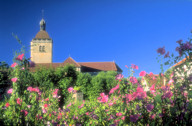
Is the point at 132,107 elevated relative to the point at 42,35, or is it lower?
lower

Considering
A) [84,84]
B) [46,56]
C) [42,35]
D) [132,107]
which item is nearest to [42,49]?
[46,56]

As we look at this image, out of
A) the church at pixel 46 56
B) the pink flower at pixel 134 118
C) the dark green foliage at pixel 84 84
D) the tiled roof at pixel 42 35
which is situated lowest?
the pink flower at pixel 134 118

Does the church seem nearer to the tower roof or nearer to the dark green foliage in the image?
the tower roof

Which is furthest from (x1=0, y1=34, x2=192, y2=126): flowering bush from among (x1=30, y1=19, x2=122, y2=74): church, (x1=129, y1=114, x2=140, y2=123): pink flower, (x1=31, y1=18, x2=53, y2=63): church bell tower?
(x1=31, y1=18, x2=53, y2=63): church bell tower

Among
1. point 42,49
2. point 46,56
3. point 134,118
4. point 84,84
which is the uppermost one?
point 42,49

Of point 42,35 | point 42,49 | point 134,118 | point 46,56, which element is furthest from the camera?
point 42,35

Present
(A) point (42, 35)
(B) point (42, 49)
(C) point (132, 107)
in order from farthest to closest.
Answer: (A) point (42, 35) < (B) point (42, 49) < (C) point (132, 107)

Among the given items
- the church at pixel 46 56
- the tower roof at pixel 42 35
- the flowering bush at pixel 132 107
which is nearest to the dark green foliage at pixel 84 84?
the flowering bush at pixel 132 107

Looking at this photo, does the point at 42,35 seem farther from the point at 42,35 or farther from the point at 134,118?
the point at 134,118

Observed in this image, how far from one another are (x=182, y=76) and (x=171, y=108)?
1.88 ft

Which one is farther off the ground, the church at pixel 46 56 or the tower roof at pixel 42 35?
the tower roof at pixel 42 35

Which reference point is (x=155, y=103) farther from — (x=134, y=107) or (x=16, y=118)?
(x=16, y=118)

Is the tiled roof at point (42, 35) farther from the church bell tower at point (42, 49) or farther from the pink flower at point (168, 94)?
the pink flower at point (168, 94)

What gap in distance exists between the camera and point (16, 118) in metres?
4.15
